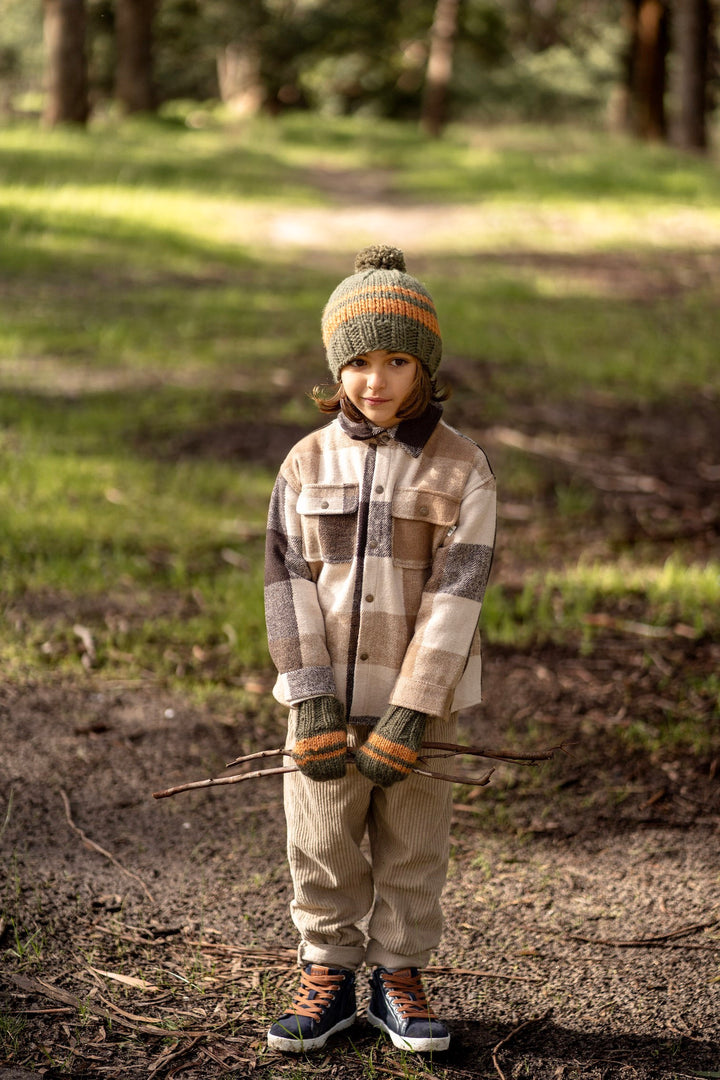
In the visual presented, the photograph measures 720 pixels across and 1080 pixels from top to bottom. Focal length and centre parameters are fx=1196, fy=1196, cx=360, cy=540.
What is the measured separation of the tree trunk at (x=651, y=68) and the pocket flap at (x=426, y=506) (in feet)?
83.0

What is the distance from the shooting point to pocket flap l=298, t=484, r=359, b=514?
269 centimetres

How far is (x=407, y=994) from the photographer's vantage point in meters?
2.78

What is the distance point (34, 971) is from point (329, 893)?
808mm

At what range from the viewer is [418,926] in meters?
2.79

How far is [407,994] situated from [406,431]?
130cm

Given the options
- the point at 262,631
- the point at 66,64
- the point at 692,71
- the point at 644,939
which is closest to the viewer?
the point at 644,939

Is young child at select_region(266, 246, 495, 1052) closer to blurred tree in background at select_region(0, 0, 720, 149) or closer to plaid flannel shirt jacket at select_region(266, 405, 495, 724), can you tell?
plaid flannel shirt jacket at select_region(266, 405, 495, 724)

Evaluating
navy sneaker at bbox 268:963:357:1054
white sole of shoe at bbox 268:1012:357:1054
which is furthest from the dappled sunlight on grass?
white sole of shoe at bbox 268:1012:357:1054

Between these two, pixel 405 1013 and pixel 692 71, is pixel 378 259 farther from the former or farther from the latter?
pixel 692 71

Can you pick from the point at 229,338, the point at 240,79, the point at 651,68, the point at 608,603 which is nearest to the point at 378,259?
the point at 608,603

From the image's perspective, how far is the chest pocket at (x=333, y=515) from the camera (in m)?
2.70

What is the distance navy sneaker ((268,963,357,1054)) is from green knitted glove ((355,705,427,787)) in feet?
1.84

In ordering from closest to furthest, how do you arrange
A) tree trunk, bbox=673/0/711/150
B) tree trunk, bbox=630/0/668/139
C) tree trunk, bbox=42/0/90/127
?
tree trunk, bbox=42/0/90/127 → tree trunk, bbox=673/0/711/150 → tree trunk, bbox=630/0/668/139

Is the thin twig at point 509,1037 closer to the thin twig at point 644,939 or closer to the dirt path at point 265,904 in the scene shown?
the dirt path at point 265,904
